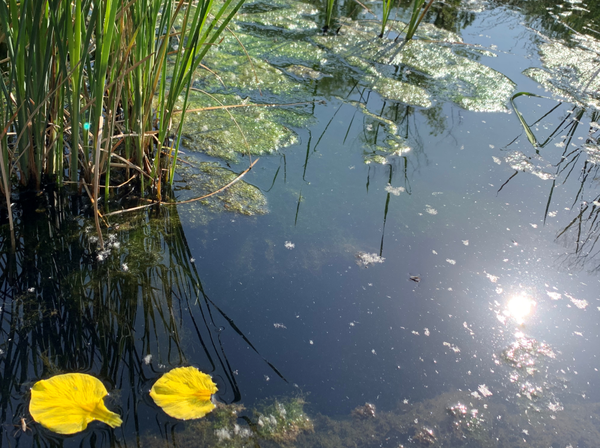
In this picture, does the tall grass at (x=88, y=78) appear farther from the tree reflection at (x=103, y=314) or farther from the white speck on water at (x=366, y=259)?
the white speck on water at (x=366, y=259)

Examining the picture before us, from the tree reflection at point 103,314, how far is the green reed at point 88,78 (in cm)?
20

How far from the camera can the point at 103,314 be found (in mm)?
1418

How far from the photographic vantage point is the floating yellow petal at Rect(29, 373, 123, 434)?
111cm

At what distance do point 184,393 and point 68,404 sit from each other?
277mm

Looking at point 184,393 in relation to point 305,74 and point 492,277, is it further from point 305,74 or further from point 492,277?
point 305,74

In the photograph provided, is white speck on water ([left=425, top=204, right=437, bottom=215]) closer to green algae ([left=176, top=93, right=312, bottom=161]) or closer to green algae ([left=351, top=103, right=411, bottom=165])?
green algae ([left=351, top=103, right=411, bottom=165])

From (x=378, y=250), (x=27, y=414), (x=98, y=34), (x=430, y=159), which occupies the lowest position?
(x=27, y=414)

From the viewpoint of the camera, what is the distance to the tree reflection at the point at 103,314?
Answer: 119cm

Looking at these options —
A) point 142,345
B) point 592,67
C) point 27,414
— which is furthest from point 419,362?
point 592,67

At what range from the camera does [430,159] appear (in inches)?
94.7

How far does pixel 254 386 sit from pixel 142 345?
13.7 inches

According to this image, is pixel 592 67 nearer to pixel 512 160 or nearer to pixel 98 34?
pixel 512 160

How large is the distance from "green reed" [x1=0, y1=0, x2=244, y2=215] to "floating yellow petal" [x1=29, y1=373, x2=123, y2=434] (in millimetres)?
595

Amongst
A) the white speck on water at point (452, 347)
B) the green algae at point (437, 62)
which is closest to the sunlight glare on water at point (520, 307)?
the white speck on water at point (452, 347)
